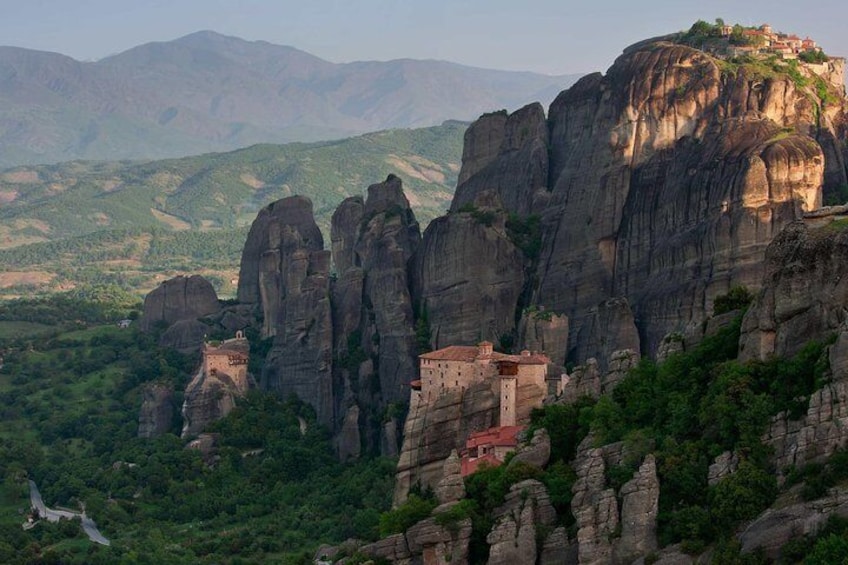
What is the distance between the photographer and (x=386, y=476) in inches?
3561

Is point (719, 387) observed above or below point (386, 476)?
above

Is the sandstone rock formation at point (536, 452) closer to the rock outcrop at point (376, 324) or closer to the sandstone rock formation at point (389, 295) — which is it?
the rock outcrop at point (376, 324)

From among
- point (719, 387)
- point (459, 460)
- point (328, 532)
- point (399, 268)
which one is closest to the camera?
point (719, 387)

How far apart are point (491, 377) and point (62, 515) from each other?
110 feet

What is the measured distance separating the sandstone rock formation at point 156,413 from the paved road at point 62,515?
899 cm

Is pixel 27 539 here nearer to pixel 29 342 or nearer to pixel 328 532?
pixel 328 532

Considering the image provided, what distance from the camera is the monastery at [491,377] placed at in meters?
65.8

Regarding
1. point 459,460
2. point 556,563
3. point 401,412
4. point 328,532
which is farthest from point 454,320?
point 556,563

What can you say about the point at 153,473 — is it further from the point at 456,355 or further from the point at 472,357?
the point at 472,357

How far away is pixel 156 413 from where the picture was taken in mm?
110812

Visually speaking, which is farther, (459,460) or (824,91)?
(824,91)

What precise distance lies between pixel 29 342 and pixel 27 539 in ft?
169

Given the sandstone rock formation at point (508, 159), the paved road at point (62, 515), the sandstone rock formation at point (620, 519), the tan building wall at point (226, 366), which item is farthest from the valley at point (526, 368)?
the paved road at point (62, 515)

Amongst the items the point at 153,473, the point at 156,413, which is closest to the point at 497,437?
the point at 153,473
